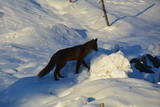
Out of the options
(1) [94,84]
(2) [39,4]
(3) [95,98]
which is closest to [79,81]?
(1) [94,84]

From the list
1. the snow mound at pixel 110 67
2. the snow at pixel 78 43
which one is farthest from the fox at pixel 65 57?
the snow mound at pixel 110 67

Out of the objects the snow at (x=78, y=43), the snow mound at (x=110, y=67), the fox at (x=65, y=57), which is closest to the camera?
the snow at (x=78, y=43)

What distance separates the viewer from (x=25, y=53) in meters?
10.0

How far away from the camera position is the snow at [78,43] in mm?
4383

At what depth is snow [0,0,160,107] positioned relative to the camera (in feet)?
14.4

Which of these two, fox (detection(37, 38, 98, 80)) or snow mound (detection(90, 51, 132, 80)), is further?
fox (detection(37, 38, 98, 80))

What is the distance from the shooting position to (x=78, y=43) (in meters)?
12.4

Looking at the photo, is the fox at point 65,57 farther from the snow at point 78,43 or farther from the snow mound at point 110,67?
the snow mound at point 110,67

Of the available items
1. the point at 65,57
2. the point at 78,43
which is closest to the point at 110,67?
the point at 65,57

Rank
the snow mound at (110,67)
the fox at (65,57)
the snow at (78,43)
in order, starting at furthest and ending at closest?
the fox at (65,57)
the snow mound at (110,67)
the snow at (78,43)

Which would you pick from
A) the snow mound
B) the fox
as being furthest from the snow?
the fox

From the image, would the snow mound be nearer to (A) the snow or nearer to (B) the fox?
(A) the snow

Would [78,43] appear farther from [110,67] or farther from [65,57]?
[110,67]

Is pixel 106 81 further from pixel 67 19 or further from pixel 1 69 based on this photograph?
pixel 67 19
